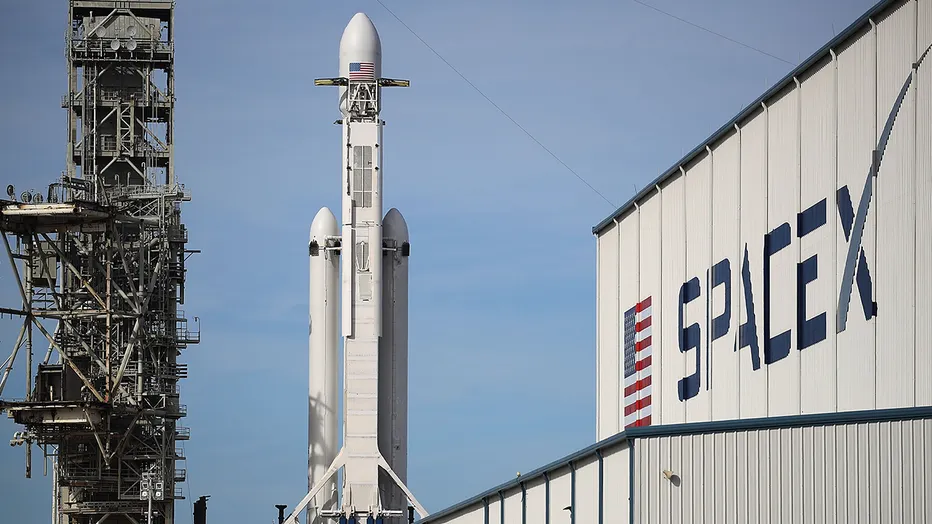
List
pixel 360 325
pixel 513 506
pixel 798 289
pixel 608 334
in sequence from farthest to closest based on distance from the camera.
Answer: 1. pixel 360 325
2. pixel 608 334
3. pixel 798 289
4. pixel 513 506

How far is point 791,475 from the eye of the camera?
28000 mm

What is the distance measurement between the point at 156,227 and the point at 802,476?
47.8 m

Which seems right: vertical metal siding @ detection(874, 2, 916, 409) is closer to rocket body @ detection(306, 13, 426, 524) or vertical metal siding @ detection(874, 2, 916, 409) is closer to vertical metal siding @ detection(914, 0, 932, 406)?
vertical metal siding @ detection(914, 0, 932, 406)

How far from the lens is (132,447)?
223ft

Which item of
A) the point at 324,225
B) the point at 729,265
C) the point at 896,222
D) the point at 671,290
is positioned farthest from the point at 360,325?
the point at 896,222

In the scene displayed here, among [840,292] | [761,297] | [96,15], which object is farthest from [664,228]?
[96,15]

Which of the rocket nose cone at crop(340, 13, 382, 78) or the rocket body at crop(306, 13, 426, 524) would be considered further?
the rocket nose cone at crop(340, 13, 382, 78)

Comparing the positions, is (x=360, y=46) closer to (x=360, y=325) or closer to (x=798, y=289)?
(x=360, y=325)

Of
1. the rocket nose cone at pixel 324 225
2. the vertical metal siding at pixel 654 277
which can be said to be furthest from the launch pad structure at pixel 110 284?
the vertical metal siding at pixel 654 277

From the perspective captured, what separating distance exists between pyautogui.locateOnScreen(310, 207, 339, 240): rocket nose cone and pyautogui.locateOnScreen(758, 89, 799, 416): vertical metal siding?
27.3m

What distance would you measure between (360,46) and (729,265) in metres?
24.9

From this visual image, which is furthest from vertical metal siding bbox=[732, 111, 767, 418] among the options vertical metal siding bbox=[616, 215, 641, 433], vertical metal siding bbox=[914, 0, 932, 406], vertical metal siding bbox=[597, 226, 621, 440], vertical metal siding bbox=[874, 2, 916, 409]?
vertical metal siding bbox=[597, 226, 621, 440]

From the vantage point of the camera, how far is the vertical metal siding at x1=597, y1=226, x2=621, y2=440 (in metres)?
51.6

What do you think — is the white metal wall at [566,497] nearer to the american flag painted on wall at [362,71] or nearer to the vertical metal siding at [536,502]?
the vertical metal siding at [536,502]
